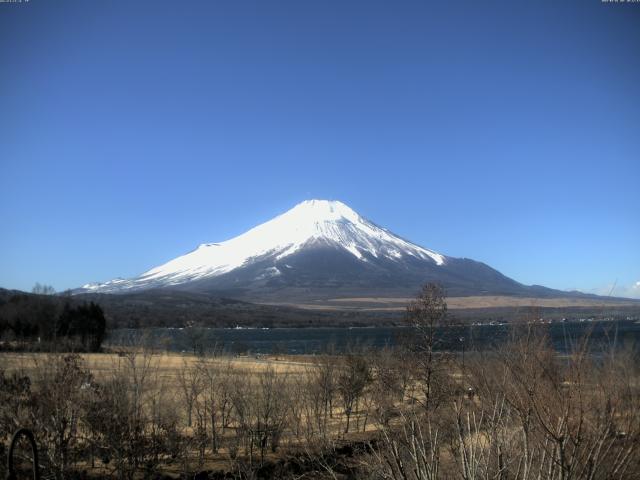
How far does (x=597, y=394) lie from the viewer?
7.64 m

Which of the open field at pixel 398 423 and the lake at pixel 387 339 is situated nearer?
the open field at pixel 398 423

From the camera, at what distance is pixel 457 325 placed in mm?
23781

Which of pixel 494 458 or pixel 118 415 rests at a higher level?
pixel 494 458

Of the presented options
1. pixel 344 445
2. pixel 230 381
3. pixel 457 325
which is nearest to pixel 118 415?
pixel 230 381

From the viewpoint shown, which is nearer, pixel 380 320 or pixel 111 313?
pixel 111 313

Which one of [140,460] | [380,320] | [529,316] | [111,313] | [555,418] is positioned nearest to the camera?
[555,418]

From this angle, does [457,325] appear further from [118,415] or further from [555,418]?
[555,418]

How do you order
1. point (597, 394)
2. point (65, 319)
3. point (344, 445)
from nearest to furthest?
point (597, 394) < point (344, 445) < point (65, 319)

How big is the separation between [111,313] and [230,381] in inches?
6331

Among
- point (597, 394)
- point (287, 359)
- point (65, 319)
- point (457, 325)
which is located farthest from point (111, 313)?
point (597, 394)

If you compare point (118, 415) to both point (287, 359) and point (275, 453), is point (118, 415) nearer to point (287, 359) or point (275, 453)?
point (275, 453)

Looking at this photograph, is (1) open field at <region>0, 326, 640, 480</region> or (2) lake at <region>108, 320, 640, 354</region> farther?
(2) lake at <region>108, 320, 640, 354</region>

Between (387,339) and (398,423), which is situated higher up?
(398,423)

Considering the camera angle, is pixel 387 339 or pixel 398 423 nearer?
pixel 398 423
